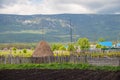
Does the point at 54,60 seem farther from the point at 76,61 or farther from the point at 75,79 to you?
the point at 75,79

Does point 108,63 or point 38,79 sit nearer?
point 38,79

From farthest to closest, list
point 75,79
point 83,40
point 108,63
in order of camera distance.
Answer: point 83,40 → point 108,63 → point 75,79

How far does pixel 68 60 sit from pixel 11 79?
2211 cm

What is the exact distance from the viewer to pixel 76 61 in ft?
140

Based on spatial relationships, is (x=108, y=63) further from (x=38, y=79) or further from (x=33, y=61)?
(x=38, y=79)

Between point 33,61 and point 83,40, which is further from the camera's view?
point 83,40

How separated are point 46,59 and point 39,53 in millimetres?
6794

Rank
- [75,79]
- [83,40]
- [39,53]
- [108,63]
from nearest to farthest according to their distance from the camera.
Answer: [75,79]
[108,63]
[39,53]
[83,40]

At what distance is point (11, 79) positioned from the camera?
21.4 meters

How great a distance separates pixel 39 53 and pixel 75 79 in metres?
29.4

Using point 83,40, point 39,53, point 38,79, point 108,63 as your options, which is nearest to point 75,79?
point 38,79

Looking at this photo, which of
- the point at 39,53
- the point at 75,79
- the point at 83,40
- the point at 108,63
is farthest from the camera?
the point at 83,40

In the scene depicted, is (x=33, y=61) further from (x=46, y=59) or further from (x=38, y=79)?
(x=38, y=79)

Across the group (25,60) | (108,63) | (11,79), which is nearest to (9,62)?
(25,60)
